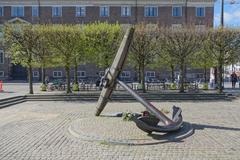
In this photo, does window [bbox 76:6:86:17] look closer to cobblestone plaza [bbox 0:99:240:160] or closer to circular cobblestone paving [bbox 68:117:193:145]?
cobblestone plaza [bbox 0:99:240:160]

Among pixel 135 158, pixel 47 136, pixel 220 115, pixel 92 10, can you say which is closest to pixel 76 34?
pixel 220 115

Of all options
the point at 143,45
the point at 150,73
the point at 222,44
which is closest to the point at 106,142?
the point at 143,45

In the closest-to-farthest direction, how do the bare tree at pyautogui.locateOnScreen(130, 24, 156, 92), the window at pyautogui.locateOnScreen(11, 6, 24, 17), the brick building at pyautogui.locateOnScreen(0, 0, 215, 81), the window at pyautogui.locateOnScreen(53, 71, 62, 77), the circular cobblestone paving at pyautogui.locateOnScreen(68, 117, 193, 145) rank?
1. the circular cobblestone paving at pyautogui.locateOnScreen(68, 117, 193, 145)
2. the bare tree at pyautogui.locateOnScreen(130, 24, 156, 92)
3. the window at pyautogui.locateOnScreen(53, 71, 62, 77)
4. the brick building at pyautogui.locateOnScreen(0, 0, 215, 81)
5. the window at pyautogui.locateOnScreen(11, 6, 24, 17)

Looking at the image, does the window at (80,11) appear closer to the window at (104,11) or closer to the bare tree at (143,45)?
the window at (104,11)

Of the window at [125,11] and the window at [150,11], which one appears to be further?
the window at [150,11]

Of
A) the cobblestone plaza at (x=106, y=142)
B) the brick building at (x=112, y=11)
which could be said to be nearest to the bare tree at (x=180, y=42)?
the cobblestone plaza at (x=106, y=142)

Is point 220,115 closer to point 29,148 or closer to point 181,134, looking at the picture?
point 181,134

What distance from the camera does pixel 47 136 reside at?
1345 cm

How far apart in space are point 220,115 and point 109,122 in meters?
6.33

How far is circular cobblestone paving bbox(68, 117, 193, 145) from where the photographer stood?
40.2 ft

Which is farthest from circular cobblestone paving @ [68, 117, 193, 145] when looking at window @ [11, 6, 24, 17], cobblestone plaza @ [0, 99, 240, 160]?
window @ [11, 6, 24, 17]

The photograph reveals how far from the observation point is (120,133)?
523 inches

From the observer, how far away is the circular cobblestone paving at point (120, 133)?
1225 cm

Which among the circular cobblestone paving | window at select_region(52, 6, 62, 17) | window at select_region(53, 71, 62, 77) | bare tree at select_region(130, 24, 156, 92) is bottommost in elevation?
the circular cobblestone paving
